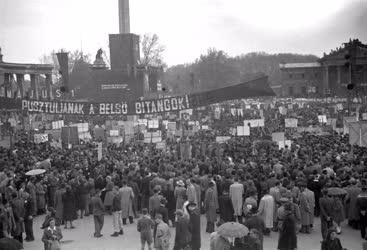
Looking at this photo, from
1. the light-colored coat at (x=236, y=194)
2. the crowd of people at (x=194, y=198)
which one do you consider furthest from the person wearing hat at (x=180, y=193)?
the light-colored coat at (x=236, y=194)

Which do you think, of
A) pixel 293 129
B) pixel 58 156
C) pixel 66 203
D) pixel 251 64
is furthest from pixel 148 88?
pixel 251 64

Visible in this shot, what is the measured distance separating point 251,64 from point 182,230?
6130 inches

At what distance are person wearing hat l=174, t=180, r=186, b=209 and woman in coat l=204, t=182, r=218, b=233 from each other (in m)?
0.65

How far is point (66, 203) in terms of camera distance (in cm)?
1512

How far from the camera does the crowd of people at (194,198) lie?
A: 11.3 m

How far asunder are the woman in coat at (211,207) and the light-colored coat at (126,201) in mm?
2231

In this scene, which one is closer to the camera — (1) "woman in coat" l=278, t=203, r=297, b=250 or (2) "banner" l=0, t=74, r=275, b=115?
(1) "woman in coat" l=278, t=203, r=297, b=250

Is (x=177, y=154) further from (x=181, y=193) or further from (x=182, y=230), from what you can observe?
(x=182, y=230)

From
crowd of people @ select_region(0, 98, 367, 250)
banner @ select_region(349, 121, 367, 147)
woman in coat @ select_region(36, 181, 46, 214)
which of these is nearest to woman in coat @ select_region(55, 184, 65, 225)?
crowd of people @ select_region(0, 98, 367, 250)

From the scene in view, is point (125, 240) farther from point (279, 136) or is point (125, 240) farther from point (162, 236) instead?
point (279, 136)

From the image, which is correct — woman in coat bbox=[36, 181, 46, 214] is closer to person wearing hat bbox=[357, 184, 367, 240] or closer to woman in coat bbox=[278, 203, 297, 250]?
woman in coat bbox=[278, 203, 297, 250]

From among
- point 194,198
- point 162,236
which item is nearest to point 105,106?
point 194,198

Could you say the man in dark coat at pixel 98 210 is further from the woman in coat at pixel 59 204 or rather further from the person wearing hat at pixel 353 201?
the person wearing hat at pixel 353 201

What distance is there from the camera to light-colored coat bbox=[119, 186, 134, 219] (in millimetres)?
14711
